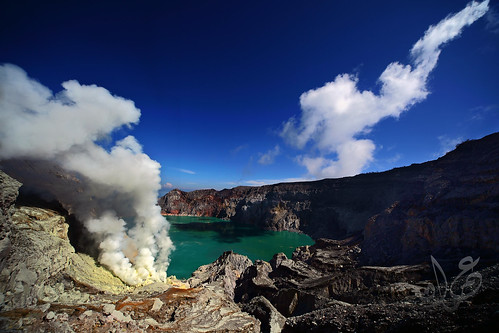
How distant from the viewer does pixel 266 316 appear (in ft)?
30.3

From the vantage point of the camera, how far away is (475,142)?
24.2 m

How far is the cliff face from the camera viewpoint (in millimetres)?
15586

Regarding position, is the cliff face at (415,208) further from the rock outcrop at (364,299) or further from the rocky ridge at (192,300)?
the rock outcrop at (364,299)

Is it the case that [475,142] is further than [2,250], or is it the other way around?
[475,142]

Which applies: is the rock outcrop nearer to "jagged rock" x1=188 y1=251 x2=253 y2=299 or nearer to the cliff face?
"jagged rock" x1=188 y1=251 x2=253 y2=299

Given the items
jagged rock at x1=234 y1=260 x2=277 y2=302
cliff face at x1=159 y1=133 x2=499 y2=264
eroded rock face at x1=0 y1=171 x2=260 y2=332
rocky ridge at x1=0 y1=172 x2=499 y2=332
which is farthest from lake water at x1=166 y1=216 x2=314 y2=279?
eroded rock face at x1=0 y1=171 x2=260 y2=332

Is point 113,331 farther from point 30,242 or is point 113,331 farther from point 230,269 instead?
point 230,269

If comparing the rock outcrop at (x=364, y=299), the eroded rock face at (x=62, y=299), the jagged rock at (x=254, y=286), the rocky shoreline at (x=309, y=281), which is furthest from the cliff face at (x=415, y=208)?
the eroded rock face at (x=62, y=299)

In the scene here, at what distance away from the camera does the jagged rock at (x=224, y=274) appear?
48.5 ft

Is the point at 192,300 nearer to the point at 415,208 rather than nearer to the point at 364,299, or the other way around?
the point at 364,299

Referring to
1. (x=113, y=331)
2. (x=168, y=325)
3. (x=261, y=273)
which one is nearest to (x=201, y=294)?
(x=168, y=325)

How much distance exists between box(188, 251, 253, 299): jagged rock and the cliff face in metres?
13.9

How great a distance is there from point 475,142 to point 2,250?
138 feet

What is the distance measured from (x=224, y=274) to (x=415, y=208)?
2156cm
